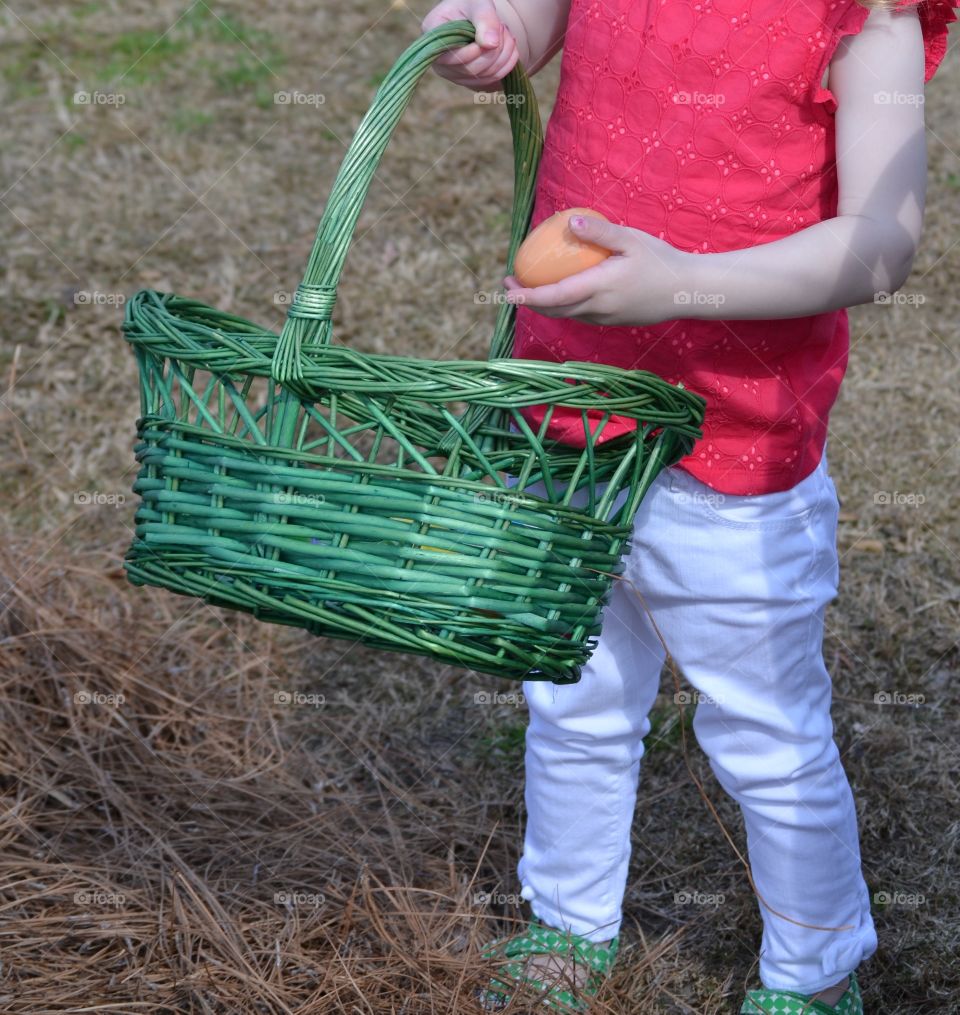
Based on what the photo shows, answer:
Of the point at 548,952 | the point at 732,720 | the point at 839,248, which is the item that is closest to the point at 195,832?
the point at 548,952

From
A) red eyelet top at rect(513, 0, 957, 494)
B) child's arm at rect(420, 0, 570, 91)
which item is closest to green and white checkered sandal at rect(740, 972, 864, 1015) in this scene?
red eyelet top at rect(513, 0, 957, 494)

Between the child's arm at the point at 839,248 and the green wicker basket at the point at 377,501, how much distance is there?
68mm

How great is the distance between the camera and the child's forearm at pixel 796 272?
1154 millimetres

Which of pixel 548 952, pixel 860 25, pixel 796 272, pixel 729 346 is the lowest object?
pixel 548 952

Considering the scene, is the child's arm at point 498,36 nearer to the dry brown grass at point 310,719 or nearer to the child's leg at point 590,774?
the child's leg at point 590,774

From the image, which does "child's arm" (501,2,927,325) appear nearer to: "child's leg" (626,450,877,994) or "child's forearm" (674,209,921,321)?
"child's forearm" (674,209,921,321)

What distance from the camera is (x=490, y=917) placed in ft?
5.45

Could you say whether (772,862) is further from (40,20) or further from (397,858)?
(40,20)

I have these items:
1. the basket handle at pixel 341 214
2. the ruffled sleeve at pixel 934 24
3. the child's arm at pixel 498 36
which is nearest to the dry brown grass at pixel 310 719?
the basket handle at pixel 341 214

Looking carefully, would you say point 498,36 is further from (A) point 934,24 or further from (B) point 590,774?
Result: (B) point 590,774

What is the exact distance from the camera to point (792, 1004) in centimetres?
155

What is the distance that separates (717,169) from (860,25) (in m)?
0.18

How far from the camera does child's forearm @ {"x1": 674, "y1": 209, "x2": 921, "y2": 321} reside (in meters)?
1.15

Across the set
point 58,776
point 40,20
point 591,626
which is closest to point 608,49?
point 591,626
